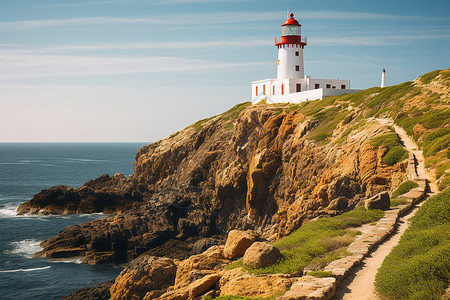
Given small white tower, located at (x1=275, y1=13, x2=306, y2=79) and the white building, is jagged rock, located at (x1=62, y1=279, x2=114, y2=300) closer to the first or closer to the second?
the white building

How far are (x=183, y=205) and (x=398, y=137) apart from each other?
3139 cm

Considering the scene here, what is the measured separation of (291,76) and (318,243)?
2362 inches

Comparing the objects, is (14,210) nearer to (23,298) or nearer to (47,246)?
(47,246)

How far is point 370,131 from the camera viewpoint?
131ft

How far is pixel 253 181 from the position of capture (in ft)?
175

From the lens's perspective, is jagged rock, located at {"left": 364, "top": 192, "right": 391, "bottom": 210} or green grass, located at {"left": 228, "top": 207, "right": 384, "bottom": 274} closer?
green grass, located at {"left": 228, "top": 207, "right": 384, "bottom": 274}

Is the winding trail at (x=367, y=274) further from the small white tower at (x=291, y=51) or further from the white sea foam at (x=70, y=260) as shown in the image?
the small white tower at (x=291, y=51)

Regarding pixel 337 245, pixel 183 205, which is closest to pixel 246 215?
pixel 183 205

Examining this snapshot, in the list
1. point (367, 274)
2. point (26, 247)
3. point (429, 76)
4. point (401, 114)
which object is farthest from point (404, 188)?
point (26, 247)

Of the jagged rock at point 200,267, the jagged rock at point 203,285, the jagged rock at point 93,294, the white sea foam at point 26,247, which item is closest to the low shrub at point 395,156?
the jagged rock at point 200,267

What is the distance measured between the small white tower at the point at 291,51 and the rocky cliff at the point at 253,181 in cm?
1271

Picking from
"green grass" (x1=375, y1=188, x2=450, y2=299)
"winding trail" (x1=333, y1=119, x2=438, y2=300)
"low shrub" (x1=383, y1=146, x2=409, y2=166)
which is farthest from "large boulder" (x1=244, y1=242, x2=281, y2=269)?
"low shrub" (x1=383, y1=146, x2=409, y2=166)

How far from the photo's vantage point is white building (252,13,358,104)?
7262 cm

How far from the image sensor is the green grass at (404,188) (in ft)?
85.5
